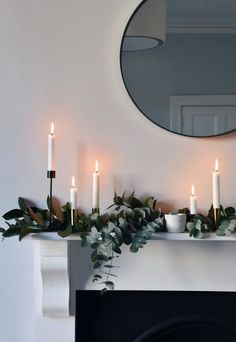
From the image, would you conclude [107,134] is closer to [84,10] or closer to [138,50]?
[138,50]

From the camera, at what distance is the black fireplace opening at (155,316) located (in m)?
1.82

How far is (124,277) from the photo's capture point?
5.96 feet

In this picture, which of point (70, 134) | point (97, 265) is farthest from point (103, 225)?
point (70, 134)

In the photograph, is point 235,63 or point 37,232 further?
point 235,63

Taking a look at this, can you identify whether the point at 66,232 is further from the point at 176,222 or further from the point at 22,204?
the point at 176,222

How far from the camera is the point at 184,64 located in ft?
6.04

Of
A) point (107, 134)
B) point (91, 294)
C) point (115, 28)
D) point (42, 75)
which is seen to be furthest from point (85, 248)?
point (115, 28)

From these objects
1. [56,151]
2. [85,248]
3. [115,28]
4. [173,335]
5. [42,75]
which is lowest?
[173,335]

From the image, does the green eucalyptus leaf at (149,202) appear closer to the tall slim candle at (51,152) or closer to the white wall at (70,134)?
the white wall at (70,134)

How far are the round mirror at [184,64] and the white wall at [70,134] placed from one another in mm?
45

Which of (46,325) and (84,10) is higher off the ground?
(84,10)

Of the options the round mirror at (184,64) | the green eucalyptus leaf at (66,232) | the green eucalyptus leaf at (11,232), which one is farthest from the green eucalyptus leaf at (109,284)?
the round mirror at (184,64)

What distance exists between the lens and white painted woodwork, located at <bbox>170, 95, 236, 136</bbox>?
1.82 m

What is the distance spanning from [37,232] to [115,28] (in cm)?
83
